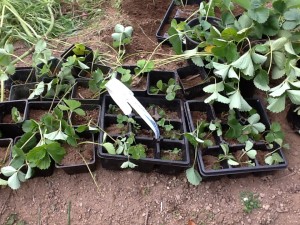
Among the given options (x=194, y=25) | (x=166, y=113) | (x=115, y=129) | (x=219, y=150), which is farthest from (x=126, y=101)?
(x=194, y=25)

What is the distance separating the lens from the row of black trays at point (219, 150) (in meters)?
1.63

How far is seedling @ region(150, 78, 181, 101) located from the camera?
1.83 m

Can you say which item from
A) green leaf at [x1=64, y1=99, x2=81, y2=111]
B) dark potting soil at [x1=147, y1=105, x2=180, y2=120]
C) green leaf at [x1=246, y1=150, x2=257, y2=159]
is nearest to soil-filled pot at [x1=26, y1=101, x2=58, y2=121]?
green leaf at [x1=64, y1=99, x2=81, y2=111]

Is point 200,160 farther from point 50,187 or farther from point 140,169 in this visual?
point 50,187

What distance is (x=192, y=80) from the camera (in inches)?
79.5

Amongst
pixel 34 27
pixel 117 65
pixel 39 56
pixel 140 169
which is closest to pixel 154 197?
pixel 140 169

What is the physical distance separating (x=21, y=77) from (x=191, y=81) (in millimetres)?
894

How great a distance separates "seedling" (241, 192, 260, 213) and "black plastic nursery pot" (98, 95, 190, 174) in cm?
29

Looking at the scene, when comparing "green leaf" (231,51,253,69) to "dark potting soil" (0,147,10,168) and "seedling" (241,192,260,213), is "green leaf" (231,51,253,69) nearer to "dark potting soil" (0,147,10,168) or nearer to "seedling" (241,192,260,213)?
"seedling" (241,192,260,213)

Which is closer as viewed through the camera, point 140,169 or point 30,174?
point 30,174

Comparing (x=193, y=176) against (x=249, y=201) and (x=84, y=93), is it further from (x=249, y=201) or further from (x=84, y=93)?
(x=84, y=93)

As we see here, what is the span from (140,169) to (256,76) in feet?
2.19

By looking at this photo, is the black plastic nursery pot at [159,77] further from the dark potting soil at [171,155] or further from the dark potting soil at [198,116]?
the dark potting soil at [171,155]

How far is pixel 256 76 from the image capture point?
1.72 metres
